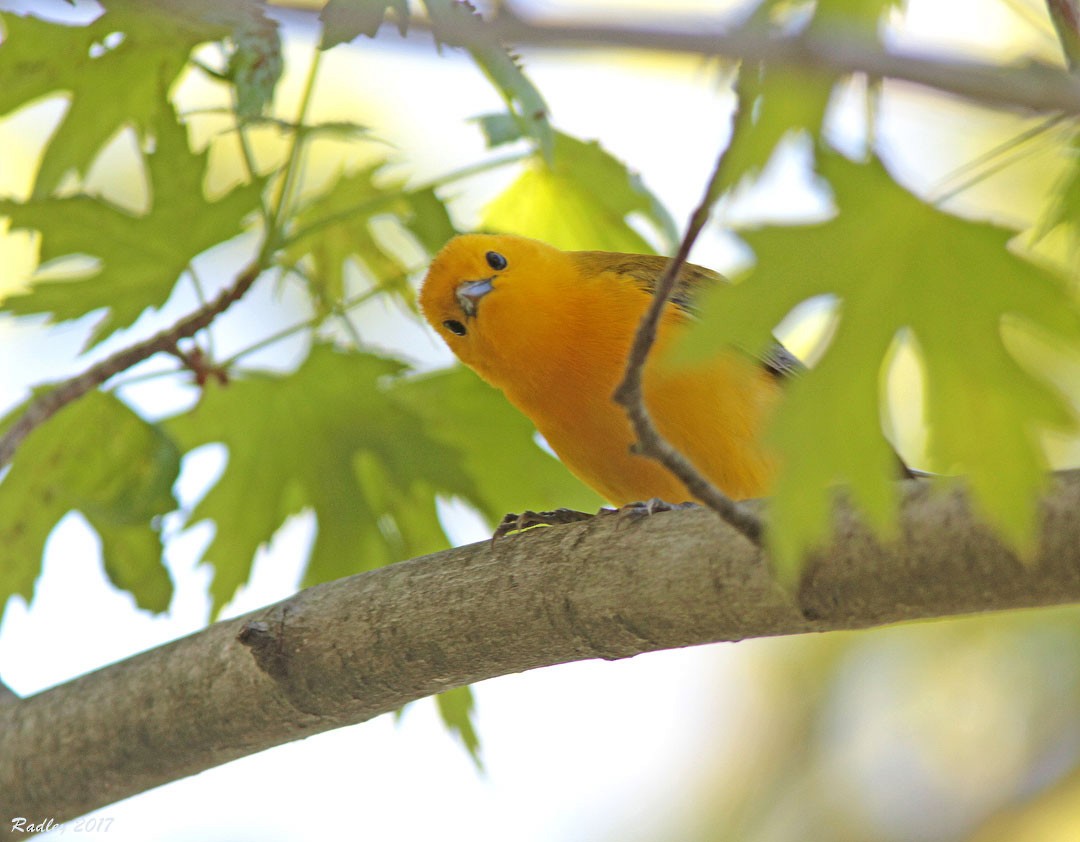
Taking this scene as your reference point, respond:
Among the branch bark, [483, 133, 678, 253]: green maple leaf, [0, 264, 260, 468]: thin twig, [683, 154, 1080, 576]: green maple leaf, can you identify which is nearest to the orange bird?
[483, 133, 678, 253]: green maple leaf

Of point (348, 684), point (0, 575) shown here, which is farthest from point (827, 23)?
point (0, 575)

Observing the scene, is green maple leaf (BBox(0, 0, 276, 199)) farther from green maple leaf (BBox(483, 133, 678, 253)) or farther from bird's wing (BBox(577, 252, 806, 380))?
bird's wing (BBox(577, 252, 806, 380))

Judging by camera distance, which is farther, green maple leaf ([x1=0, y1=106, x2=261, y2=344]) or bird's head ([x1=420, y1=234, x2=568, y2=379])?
bird's head ([x1=420, y1=234, x2=568, y2=379])

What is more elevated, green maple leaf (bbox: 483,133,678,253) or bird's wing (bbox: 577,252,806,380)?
green maple leaf (bbox: 483,133,678,253)

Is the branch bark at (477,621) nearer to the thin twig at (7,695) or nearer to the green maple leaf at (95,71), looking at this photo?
the thin twig at (7,695)

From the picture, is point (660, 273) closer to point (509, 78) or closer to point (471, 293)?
point (471, 293)

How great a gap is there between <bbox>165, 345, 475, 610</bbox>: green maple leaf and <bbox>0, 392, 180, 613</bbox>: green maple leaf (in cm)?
27

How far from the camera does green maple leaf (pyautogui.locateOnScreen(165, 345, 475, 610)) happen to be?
3926mm

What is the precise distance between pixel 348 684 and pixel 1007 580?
5.29 ft

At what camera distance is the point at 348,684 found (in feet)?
10.4

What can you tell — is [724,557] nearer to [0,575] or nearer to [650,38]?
[650,38]

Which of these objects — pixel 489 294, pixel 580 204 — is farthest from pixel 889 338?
pixel 489 294

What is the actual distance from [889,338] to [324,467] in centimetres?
229

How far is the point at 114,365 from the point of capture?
11.3 ft
